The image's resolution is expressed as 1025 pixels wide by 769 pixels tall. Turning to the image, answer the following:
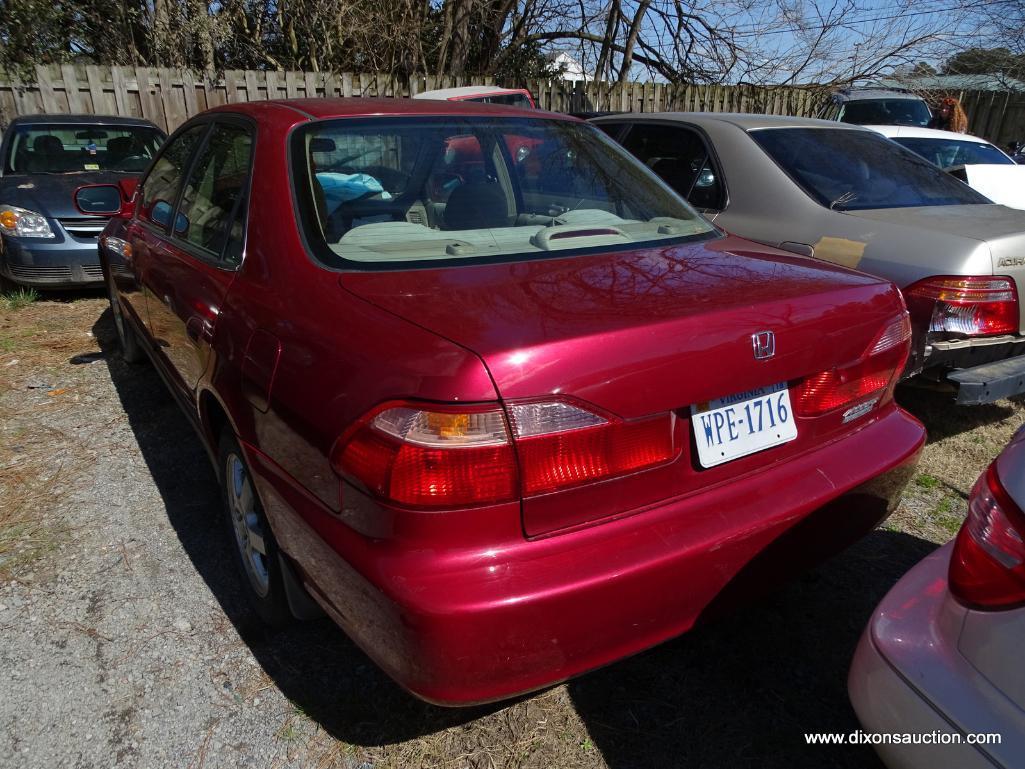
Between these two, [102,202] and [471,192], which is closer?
[471,192]

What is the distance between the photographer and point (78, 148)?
23.1 ft

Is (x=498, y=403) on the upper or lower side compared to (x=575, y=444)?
upper

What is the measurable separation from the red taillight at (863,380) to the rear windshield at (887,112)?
37.4 feet

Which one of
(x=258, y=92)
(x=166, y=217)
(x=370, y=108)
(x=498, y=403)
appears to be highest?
(x=258, y=92)

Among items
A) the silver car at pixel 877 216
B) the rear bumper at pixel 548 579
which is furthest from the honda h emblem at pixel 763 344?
the silver car at pixel 877 216

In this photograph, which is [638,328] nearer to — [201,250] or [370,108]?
[370,108]

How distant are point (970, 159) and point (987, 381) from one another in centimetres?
522

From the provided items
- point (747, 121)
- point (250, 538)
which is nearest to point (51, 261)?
point (250, 538)

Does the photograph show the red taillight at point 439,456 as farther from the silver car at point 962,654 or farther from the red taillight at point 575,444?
the silver car at point 962,654

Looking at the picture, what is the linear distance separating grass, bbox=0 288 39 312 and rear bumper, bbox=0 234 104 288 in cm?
17

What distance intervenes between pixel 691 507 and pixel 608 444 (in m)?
0.31

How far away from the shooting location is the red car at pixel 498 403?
4.99 ft

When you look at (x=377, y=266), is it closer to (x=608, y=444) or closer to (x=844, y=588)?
(x=608, y=444)

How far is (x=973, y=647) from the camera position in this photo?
1351 millimetres
